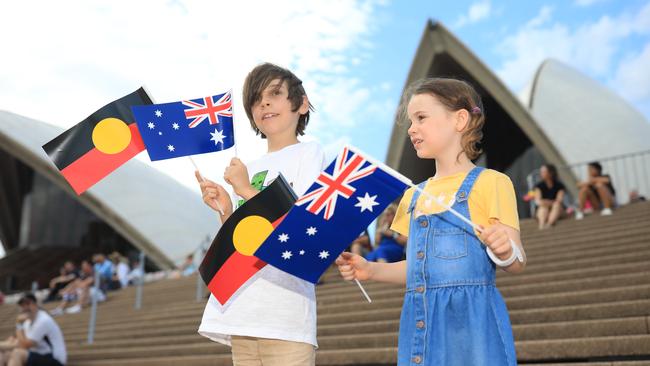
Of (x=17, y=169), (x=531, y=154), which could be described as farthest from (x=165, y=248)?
(x=531, y=154)

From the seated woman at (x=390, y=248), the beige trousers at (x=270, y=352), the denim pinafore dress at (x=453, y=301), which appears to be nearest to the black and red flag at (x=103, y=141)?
the beige trousers at (x=270, y=352)

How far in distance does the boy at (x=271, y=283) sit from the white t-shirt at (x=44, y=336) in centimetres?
483

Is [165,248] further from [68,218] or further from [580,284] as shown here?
[580,284]

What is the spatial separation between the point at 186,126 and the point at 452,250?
1.16 m

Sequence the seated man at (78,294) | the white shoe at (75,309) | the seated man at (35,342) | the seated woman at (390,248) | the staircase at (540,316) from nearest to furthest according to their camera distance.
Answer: the staircase at (540,316) → the seated man at (35,342) → the seated woman at (390,248) → the white shoe at (75,309) → the seated man at (78,294)

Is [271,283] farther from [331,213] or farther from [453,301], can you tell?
[453,301]

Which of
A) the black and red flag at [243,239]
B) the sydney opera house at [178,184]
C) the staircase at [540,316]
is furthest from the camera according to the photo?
the sydney opera house at [178,184]

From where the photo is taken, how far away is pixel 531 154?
71.5ft

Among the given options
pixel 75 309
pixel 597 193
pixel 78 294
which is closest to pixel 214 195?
pixel 597 193

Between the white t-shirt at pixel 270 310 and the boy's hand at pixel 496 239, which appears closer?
the boy's hand at pixel 496 239

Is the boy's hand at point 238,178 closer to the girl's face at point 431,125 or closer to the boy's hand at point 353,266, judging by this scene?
the boy's hand at point 353,266

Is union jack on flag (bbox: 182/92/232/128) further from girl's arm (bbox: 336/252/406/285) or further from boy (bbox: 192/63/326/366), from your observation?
girl's arm (bbox: 336/252/406/285)

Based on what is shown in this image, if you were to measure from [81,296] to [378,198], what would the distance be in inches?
508

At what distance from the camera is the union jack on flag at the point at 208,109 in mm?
2338
